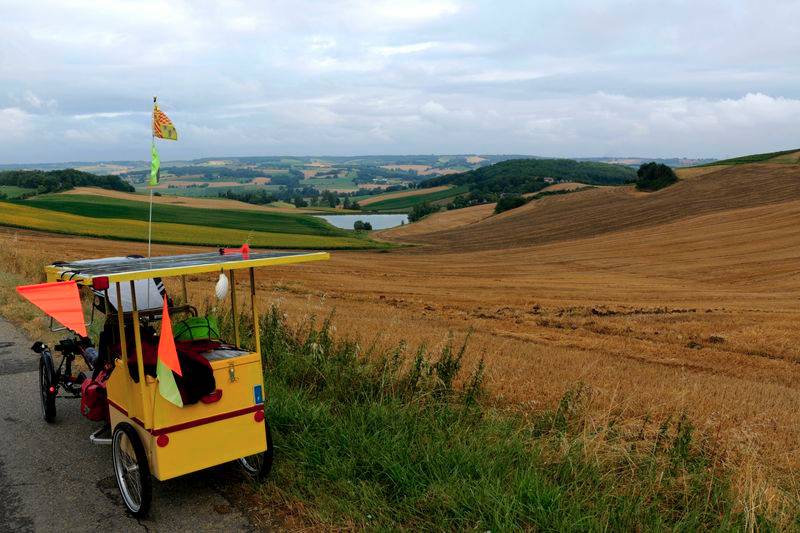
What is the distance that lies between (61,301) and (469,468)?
3.38 m

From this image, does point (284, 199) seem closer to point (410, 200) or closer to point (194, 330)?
point (410, 200)

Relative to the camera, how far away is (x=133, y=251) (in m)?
34.6

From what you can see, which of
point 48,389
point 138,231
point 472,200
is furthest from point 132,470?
point 472,200

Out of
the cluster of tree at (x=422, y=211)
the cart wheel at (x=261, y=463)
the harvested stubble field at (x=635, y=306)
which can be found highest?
the cart wheel at (x=261, y=463)

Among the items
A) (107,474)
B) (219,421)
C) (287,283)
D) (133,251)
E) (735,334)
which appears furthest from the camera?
(133,251)

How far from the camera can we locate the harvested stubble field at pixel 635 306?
727 centimetres

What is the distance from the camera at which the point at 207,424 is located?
4.91 metres

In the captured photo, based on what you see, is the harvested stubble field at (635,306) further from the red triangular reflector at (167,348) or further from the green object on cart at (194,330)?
the red triangular reflector at (167,348)

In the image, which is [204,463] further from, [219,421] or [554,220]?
[554,220]

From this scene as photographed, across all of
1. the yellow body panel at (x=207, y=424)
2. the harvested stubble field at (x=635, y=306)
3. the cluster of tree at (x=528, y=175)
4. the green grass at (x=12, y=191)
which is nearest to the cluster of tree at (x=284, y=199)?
the cluster of tree at (x=528, y=175)

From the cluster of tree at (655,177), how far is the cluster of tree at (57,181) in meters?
73.5

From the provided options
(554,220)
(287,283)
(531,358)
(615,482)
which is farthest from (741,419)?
(554,220)

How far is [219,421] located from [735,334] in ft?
42.8

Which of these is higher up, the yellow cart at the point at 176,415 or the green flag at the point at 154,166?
the green flag at the point at 154,166
